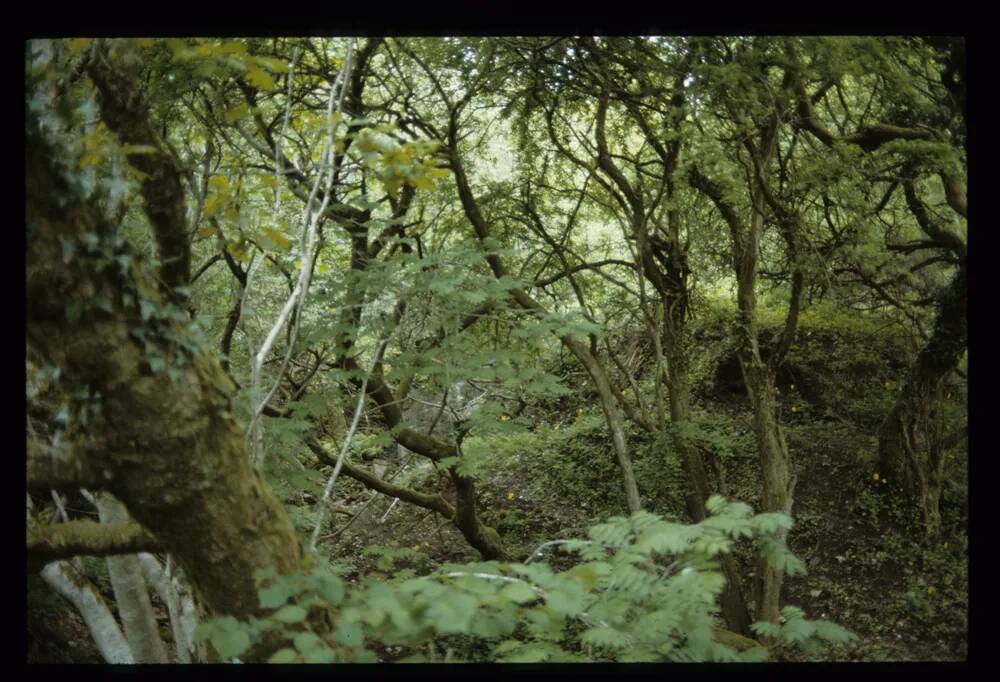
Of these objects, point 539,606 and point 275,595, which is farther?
point 539,606

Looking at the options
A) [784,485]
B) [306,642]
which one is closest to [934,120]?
[784,485]

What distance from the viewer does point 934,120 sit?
4.09m

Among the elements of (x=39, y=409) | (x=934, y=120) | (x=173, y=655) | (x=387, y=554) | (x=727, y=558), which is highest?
(x=934, y=120)

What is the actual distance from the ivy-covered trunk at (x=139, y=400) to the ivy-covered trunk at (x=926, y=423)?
4726 mm

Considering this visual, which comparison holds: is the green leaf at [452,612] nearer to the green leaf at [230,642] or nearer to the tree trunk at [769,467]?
the green leaf at [230,642]

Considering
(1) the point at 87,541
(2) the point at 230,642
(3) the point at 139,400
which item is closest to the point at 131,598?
(1) the point at 87,541

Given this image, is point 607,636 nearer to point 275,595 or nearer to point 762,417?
point 275,595

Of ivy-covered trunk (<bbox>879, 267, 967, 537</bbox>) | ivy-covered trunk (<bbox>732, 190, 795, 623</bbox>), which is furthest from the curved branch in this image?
ivy-covered trunk (<bbox>879, 267, 967, 537</bbox>)

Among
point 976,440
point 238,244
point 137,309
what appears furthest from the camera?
point 976,440

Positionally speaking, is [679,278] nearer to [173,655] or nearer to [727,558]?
[727,558]

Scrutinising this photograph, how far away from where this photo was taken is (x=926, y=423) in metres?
5.01

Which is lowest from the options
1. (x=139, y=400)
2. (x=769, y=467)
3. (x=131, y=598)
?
(x=131, y=598)

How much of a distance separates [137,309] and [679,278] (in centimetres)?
377

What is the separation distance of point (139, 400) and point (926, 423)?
5344 mm
